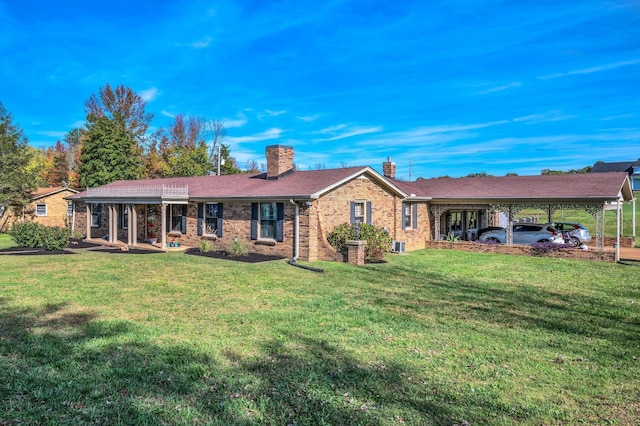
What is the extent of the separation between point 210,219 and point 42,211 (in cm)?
1914

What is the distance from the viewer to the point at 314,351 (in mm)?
5781

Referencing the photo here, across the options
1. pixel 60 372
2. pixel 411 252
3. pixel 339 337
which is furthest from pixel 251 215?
pixel 60 372

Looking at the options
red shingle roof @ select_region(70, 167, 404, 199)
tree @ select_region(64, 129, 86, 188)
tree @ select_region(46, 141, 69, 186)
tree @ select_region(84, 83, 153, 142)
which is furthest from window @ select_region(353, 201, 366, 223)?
tree @ select_region(46, 141, 69, 186)

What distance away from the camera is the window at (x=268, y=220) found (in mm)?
16781

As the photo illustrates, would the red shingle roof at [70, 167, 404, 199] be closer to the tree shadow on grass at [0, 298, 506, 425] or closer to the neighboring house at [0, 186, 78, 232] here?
the tree shadow on grass at [0, 298, 506, 425]

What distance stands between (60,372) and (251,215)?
12.5m

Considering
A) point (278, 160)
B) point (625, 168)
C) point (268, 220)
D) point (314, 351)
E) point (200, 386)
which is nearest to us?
point (200, 386)

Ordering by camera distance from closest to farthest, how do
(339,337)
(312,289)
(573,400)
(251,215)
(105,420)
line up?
(105,420), (573,400), (339,337), (312,289), (251,215)

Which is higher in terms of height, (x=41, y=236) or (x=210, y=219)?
(x=210, y=219)

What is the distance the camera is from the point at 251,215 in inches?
677

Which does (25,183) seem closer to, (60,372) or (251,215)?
(251,215)

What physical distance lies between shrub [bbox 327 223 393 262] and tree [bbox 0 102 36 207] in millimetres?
24130

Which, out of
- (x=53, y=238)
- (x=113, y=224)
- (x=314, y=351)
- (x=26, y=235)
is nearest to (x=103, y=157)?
(x=113, y=224)

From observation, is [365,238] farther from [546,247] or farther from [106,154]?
[106,154]
